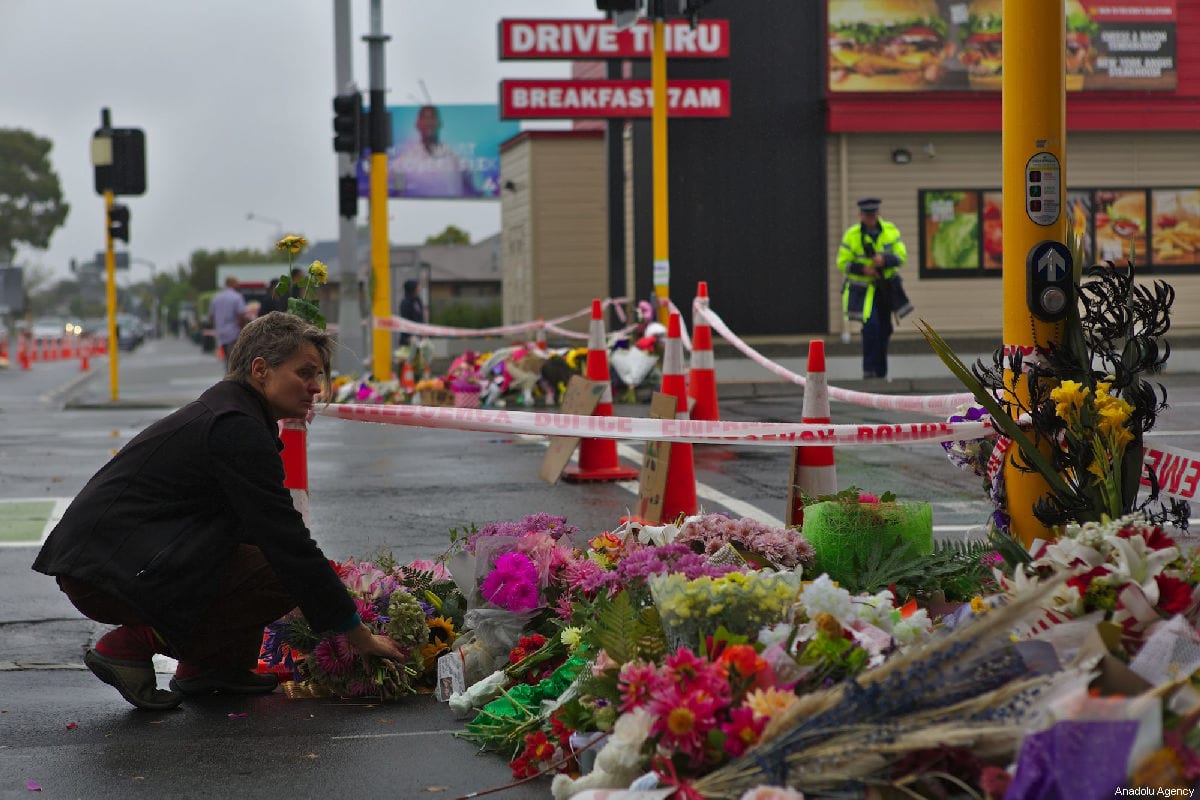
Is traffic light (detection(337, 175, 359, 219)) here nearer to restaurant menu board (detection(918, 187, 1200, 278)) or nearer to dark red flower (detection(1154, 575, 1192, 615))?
restaurant menu board (detection(918, 187, 1200, 278))

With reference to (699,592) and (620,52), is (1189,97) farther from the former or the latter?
(699,592)

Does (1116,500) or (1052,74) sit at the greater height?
(1052,74)

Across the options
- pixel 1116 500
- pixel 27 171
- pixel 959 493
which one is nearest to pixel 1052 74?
pixel 1116 500

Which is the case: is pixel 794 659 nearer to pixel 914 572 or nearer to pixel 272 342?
pixel 914 572

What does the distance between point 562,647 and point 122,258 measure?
4994 cm

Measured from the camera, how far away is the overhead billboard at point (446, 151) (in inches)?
2119

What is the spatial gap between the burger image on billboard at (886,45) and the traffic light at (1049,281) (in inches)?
802

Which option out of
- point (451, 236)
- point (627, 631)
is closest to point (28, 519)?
point (627, 631)

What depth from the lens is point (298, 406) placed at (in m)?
5.19

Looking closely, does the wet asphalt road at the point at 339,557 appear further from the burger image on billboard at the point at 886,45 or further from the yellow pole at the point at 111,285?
the burger image on billboard at the point at 886,45

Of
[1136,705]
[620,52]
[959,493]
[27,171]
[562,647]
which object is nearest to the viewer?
[1136,705]

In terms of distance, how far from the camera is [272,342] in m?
5.17

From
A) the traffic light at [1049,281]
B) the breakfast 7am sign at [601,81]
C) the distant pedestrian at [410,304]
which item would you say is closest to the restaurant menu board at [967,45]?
the breakfast 7am sign at [601,81]

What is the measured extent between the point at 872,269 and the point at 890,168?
775cm
